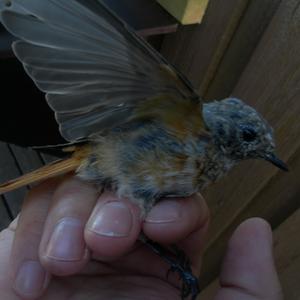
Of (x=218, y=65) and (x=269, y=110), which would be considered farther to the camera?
(x=218, y=65)

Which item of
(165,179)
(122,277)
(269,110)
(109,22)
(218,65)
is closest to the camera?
(109,22)

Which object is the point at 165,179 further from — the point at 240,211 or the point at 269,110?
the point at 240,211

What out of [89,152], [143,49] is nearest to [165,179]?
[89,152]

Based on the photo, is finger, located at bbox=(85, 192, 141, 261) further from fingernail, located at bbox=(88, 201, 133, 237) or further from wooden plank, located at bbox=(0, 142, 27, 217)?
wooden plank, located at bbox=(0, 142, 27, 217)

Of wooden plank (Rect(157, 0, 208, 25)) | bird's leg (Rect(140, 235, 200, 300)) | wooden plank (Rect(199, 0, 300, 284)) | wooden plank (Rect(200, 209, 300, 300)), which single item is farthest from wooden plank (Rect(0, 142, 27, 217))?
bird's leg (Rect(140, 235, 200, 300))

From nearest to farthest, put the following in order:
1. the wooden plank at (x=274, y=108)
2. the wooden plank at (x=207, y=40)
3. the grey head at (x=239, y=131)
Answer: the grey head at (x=239, y=131), the wooden plank at (x=274, y=108), the wooden plank at (x=207, y=40)

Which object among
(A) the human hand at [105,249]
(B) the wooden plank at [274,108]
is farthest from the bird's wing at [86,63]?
(B) the wooden plank at [274,108]

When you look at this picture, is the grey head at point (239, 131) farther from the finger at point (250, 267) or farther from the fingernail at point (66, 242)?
the fingernail at point (66, 242)
